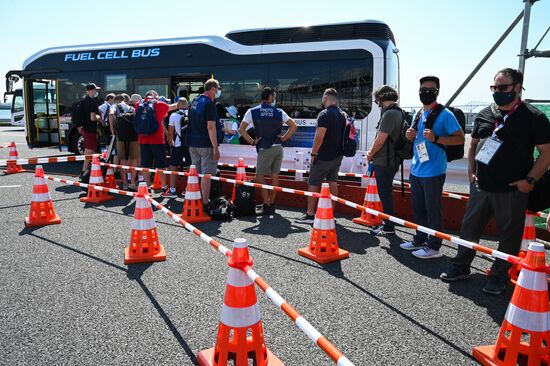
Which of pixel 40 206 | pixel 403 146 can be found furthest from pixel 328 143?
pixel 40 206

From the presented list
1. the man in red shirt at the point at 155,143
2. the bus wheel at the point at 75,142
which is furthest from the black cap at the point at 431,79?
the bus wheel at the point at 75,142

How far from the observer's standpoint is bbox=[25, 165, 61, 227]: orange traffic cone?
5980 mm

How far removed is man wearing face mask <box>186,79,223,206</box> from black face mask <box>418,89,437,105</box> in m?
3.23

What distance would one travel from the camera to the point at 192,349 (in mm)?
2787

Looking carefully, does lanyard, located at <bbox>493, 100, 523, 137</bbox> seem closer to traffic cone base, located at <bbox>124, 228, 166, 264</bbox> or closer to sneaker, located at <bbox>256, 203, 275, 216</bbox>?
traffic cone base, located at <bbox>124, 228, 166, 264</bbox>

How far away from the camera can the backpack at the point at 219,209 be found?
6.43 metres

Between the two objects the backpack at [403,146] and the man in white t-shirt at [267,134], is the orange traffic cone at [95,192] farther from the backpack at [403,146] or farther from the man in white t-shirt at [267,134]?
the backpack at [403,146]

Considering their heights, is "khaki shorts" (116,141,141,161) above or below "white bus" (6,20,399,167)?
below

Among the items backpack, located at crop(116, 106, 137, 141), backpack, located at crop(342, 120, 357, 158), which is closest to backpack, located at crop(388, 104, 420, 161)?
backpack, located at crop(342, 120, 357, 158)

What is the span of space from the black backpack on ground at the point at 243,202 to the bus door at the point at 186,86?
536 centimetres

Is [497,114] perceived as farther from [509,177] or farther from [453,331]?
[453,331]

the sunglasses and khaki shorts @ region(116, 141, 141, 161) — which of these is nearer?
the sunglasses

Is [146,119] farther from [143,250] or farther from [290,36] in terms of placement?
[290,36]

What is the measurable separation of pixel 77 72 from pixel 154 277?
1090 cm
